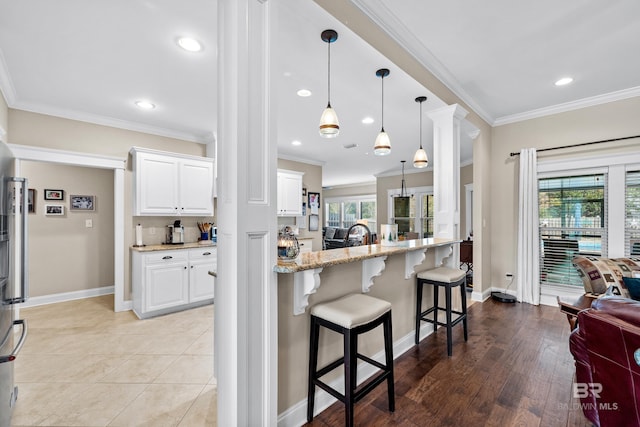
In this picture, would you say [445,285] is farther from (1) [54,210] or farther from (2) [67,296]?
(1) [54,210]

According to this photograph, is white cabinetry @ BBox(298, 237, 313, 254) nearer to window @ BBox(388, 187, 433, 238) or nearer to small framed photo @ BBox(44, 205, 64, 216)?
window @ BBox(388, 187, 433, 238)

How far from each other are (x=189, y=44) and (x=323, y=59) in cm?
108

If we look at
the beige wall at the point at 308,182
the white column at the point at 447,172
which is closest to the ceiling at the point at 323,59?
the white column at the point at 447,172

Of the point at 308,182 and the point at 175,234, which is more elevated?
the point at 308,182

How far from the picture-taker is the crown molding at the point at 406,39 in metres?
2.03

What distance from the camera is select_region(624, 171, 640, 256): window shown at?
10.9 ft

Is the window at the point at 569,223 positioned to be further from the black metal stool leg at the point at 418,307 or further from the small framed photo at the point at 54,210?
the small framed photo at the point at 54,210

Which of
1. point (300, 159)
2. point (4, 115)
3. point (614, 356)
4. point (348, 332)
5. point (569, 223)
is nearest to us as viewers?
point (614, 356)

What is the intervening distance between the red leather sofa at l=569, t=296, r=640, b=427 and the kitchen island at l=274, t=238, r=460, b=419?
110cm

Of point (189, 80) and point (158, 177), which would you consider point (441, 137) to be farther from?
point (158, 177)

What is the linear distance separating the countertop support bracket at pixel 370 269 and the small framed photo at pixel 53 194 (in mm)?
4931

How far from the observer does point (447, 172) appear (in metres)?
3.26

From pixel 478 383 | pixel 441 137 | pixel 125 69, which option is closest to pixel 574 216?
pixel 441 137

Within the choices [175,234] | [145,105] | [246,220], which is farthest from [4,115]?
[246,220]
